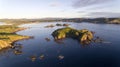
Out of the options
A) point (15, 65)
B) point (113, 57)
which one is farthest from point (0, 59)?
point (113, 57)

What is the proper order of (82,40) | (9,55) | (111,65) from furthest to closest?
(82,40)
(9,55)
(111,65)

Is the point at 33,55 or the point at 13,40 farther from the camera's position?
the point at 13,40

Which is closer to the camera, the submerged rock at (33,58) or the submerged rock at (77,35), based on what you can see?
the submerged rock at (33,58)

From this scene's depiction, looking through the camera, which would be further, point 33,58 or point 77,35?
point 77,35

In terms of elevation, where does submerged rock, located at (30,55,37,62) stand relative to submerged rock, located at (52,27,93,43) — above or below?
below

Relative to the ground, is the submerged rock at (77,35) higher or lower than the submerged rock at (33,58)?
higher

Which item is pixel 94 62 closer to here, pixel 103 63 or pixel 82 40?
pixel 103 63

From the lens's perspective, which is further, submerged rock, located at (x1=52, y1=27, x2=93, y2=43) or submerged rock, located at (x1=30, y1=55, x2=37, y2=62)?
submerged rock, located at (x1=52, y1=27, x2=93, y2=43)

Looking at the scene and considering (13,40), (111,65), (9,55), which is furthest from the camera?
(13,40)

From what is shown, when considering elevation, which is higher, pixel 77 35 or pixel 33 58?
pixel 77 35

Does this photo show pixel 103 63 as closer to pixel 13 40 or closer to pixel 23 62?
pixel 23 62

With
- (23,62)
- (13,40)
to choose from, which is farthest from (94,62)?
(13,40)
